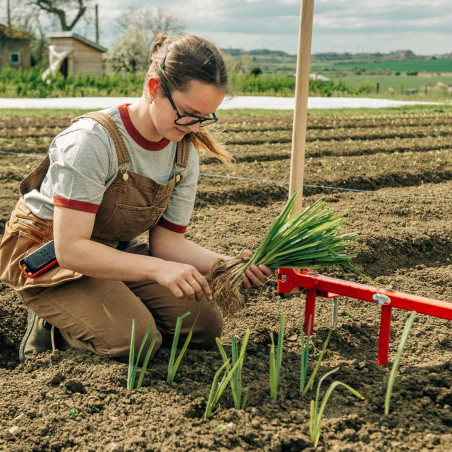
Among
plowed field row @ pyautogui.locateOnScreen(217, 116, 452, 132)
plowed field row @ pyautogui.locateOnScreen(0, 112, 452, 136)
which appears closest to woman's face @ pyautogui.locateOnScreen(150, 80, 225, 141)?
plowed field row @ pyautogui.locateOnScreen(0, 112, 452, 136)

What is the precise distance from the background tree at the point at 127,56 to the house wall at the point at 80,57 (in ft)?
12.0

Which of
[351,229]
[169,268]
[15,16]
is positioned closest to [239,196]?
[351,229]

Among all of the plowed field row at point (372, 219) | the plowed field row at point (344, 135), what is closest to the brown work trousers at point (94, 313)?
the plowed field row at point (372, 219)

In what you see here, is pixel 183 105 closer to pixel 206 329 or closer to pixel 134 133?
pixel 134 133

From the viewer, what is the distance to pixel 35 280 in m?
2.27

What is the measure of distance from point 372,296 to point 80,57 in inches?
837

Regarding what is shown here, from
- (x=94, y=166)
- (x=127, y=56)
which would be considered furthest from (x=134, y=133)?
(x=127, y=56)

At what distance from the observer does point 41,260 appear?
2.21m

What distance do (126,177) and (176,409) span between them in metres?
0.83

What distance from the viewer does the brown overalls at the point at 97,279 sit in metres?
2.24

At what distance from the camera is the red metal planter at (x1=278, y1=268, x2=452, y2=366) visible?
80.2 inches

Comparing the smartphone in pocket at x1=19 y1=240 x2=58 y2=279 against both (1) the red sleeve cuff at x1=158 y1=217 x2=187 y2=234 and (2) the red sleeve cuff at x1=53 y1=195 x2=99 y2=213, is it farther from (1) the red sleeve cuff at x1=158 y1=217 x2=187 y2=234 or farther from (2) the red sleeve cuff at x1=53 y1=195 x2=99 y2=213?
(1) the red sleeve cuff at x1=158 y1=217 x2=187 y2=234

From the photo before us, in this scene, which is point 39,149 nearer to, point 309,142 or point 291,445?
point 309,142

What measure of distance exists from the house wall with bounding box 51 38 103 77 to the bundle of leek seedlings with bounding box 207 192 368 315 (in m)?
20.1
